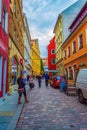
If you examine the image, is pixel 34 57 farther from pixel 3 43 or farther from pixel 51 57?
pixel 3 43

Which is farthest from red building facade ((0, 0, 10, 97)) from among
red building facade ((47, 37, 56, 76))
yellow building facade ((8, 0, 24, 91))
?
red building facade ((47, 37, 56, 76))

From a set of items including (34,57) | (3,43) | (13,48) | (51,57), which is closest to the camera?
(3,43)

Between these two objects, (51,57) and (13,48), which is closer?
(13,48)

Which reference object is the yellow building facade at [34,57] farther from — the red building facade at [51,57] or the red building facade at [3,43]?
the red building facade at [3,43]

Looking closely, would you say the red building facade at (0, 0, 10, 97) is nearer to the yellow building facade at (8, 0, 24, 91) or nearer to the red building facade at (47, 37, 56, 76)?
the yellow building facade at (8, 0, 24, 91)

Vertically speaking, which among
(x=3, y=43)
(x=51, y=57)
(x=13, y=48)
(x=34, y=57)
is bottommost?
(x=3, y=43)

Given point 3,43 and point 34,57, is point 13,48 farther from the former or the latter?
point 34,57

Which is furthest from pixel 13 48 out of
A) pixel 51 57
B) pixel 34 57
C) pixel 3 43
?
pixel 34 57

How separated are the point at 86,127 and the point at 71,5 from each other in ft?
105

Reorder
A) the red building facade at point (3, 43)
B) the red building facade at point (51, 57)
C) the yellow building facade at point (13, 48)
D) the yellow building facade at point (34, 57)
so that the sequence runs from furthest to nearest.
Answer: the yellow building facade at point (34, 57) → the red building facade at point (51, 57) → the yellow building facade at point (13, 48) → the red building facade at point (3, 43)

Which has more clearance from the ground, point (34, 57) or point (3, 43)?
point (34, 57)

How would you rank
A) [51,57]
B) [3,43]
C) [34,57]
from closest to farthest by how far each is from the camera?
[3,43] < [51,57] < [34,57]

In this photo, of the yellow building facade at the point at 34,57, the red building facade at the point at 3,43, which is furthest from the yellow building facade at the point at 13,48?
the yellow building facade at the point at 34,57

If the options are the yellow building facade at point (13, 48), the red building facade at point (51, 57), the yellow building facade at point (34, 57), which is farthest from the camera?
the yellow building facade at point (34, 57)
